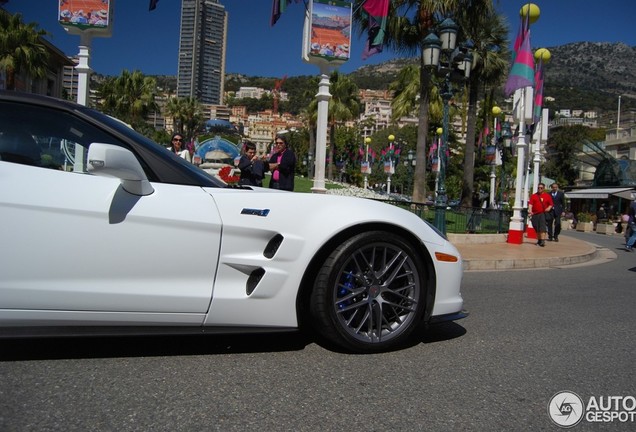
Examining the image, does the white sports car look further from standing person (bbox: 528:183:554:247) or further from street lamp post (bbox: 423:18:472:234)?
standing person (bbox: 528:183:554:247)

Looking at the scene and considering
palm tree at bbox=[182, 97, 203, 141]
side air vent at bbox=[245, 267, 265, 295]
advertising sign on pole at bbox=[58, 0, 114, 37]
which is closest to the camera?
side air vent at bbox=[245, 267, 265, 295]

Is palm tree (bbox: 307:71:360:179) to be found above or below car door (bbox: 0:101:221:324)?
above

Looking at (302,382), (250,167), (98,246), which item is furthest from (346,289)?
(250,167)

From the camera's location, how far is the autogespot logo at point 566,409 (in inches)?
86.9

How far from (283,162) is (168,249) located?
5700 mm

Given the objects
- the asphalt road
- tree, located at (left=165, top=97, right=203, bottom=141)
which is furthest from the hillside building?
the asphalt road

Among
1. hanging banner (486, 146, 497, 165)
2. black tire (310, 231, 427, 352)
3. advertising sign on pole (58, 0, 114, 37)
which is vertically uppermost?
advertising sign on pole (58, 0, 114, 37)

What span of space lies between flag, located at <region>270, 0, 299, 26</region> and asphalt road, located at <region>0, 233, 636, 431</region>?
975 centimetres

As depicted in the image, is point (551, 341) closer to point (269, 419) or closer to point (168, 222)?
point (269, 419)

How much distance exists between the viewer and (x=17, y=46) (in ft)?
92.5

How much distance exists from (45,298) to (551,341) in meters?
3.31

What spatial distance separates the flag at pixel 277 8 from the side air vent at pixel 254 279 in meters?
10.2

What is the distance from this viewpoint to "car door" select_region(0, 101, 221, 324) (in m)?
2.42

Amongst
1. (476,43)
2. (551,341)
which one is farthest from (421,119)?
(551,341)
